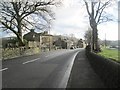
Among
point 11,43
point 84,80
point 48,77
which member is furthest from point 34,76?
point 11,43

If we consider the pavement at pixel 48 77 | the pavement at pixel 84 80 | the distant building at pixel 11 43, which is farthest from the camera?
the distant building at pixel 11 43

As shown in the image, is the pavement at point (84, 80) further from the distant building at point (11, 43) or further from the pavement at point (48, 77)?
the distant building at point (11, 43)

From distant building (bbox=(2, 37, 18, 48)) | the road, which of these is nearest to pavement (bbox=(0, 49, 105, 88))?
the road

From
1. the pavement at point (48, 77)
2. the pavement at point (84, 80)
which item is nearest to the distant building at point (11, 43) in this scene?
the pavement at point (48, 77)

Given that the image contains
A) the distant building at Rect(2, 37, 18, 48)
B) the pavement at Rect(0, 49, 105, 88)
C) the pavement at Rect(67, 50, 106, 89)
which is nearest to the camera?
the pavement at Rect(67, 50, 106, 89)

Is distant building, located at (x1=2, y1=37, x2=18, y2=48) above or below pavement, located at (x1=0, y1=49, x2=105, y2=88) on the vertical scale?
above

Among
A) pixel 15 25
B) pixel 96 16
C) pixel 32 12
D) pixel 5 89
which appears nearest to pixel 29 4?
pixel 32 12

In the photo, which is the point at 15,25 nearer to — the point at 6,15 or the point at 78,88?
the point at 6,15

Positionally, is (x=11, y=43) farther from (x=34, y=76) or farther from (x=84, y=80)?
(x=84, y=80)

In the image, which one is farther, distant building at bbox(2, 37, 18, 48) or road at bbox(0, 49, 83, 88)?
distant building at bbox(2, 37, 18, 48)

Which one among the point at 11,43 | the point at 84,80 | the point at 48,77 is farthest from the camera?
the point at 11,43

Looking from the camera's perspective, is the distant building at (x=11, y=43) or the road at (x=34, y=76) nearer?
the road at (x=34, y=76)

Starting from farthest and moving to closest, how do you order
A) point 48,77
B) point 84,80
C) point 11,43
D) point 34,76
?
point 11,43, point 34,76, point 48,77, point 84,80

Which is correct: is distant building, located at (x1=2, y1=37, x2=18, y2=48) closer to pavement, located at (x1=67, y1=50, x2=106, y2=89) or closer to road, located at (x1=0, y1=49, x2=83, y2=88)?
road, located at (x1=0, y1=49, x2=83, y2=88)
